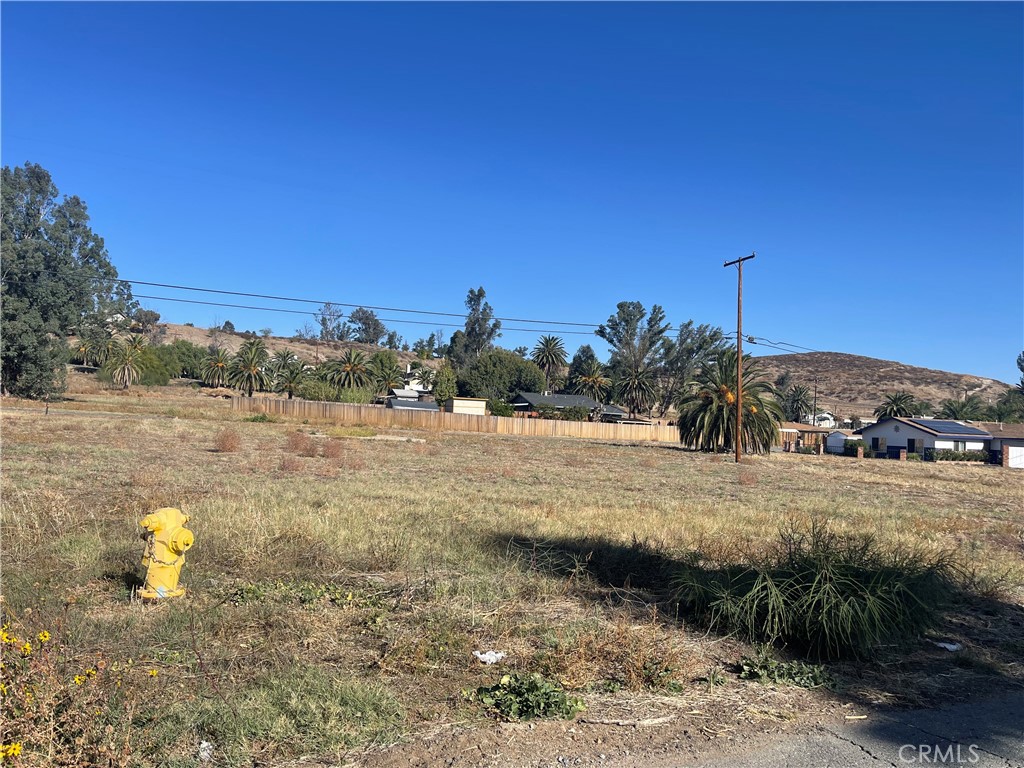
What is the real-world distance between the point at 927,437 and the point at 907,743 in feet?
239

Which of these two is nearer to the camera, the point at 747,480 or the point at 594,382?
the point at 747,480

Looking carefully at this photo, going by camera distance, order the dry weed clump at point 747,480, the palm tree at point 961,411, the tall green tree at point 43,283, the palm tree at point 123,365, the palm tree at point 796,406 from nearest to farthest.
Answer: the dry weed clump at point 747,480 → the tall green tree at point 43,283 → the palm tree at point 123,365 → the palm tree at point 961,411 → the palm tree at point 796,406

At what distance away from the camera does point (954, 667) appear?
6016 millimetres

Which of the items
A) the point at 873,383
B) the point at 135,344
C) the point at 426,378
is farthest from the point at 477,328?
the point at 873,383

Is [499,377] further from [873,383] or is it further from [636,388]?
[873,383]

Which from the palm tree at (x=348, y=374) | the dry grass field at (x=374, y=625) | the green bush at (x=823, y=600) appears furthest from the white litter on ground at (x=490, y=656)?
the palm tree at (x=348, y=374)

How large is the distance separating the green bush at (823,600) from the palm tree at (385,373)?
101 meters

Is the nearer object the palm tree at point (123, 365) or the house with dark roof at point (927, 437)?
the house with dark roof at point (927, 437)

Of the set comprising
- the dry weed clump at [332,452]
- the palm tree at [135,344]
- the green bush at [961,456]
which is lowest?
the green bush at [961,456]

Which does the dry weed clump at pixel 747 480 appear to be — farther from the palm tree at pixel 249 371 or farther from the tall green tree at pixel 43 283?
the palm tree at pixel 249 371

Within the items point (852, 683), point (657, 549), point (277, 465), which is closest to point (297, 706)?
point (852, 683)

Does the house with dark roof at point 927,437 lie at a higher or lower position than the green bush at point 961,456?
higher

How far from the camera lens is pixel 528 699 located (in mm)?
4730

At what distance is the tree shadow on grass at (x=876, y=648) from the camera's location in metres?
5.53
